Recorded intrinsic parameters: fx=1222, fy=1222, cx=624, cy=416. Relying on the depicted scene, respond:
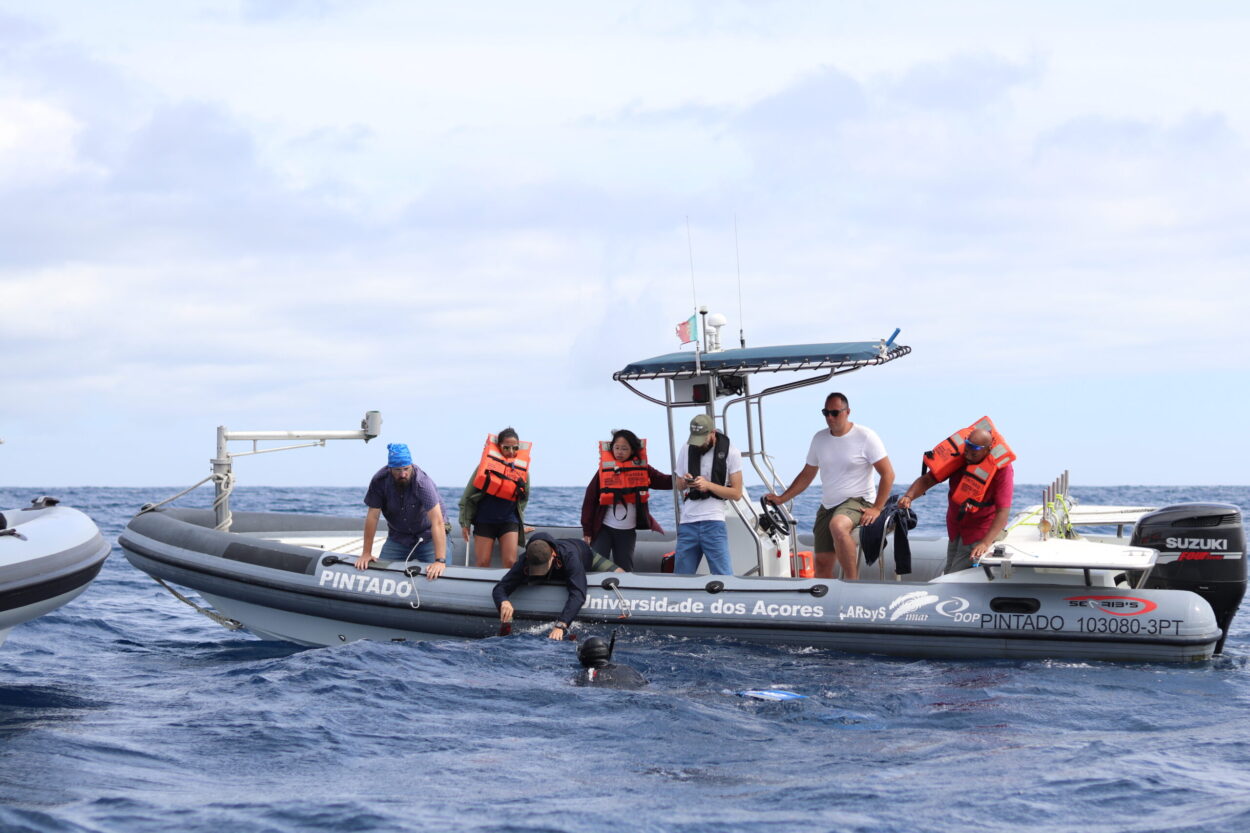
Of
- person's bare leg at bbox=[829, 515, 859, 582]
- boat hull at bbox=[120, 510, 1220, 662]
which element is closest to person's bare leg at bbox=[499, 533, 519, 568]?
boat hull at bbox=[120, 510, 1220, 662]

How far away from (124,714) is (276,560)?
2382 millimetres

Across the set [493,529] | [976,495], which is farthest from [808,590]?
[493,529]

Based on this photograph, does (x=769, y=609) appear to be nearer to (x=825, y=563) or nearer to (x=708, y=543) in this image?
(x=708, y=543)

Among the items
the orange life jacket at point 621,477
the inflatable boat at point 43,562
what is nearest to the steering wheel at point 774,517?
the orange life jacket at point 621,477

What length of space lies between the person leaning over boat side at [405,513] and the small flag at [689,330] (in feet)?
6.64

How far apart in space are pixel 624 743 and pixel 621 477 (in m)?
2.90

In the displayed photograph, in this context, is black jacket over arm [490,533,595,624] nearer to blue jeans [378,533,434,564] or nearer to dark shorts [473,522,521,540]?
dark shorts [473,522,521,540]

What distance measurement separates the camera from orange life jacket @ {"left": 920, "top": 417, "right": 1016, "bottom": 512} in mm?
7594

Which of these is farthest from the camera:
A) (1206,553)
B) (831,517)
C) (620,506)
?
(620,506)

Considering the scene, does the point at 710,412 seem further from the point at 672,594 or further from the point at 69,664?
the point at 69,664

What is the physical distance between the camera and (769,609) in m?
7.80

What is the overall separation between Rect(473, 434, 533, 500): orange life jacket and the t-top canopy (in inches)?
43.5

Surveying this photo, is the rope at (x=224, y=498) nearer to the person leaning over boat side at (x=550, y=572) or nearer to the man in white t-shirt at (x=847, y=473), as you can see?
the person leaning over boat side at (x=550, y=572)

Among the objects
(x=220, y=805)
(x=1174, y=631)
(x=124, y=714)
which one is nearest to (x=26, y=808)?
(x=220, y=805)
